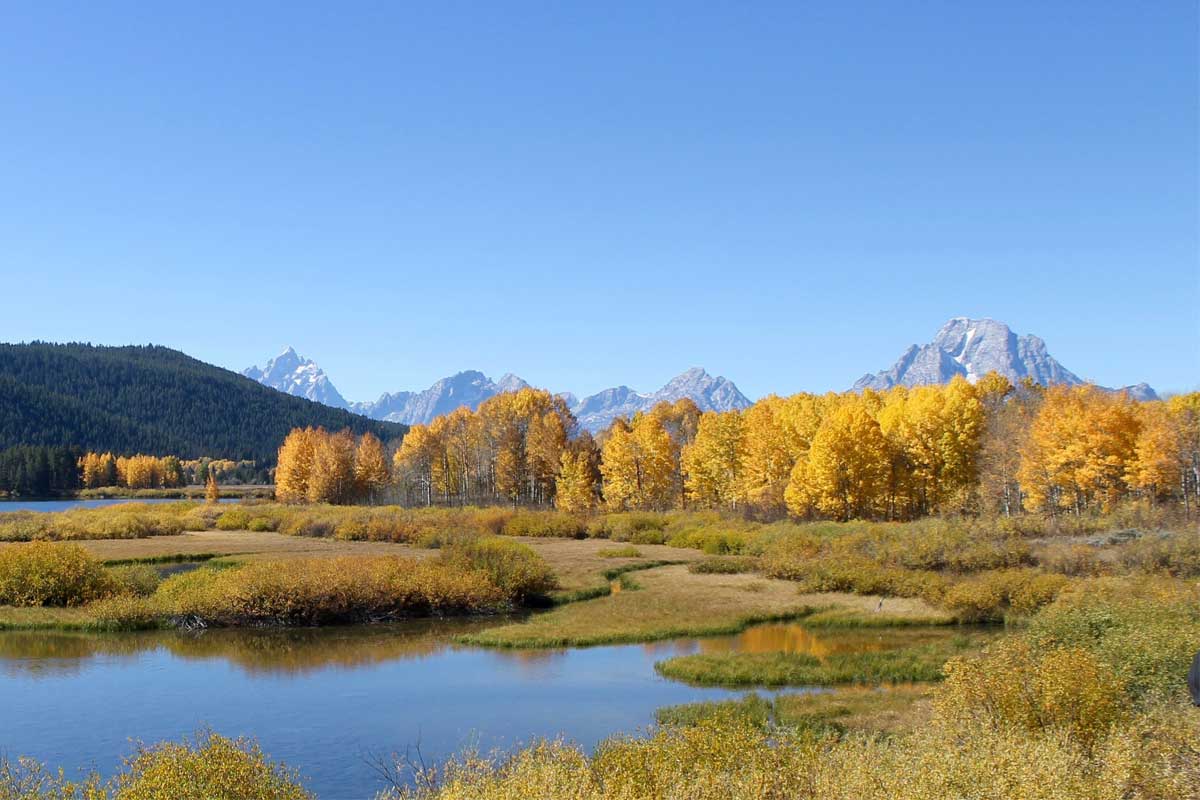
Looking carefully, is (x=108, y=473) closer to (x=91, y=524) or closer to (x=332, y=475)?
(x=332, y=475)

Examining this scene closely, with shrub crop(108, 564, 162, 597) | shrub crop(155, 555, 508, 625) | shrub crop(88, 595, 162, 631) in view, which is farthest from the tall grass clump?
shrub crop(88, 595, 162, 631)

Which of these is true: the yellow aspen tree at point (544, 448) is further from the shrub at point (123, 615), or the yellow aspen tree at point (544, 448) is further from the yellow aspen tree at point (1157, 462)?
the shrub at point (123, 615)

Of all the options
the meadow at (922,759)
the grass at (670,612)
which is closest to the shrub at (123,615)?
the grass at (670,612)

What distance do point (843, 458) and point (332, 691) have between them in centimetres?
5312

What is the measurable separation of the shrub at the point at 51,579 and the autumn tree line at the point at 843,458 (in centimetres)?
4910

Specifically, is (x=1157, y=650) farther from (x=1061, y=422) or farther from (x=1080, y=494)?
(x=1080, y=494)

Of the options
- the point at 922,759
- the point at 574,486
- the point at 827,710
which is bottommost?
the point at 827,710

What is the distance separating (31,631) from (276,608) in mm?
8553

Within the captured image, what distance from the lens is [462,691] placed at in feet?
86.0

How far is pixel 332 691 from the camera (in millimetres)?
26156

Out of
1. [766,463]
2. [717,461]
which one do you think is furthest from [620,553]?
[717,461]

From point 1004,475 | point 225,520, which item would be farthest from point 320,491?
point 1004,475

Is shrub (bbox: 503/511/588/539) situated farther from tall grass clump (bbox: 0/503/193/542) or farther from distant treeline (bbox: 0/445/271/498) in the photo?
distant treeline (bbox: 0/445/271/498)

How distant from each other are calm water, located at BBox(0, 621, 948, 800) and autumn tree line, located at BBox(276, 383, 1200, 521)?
39967mm
